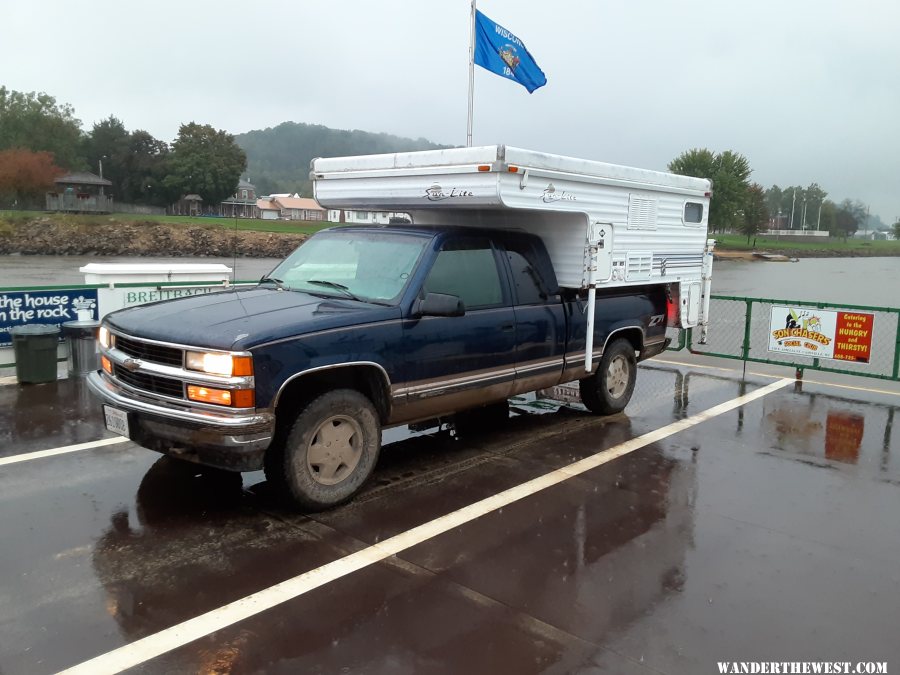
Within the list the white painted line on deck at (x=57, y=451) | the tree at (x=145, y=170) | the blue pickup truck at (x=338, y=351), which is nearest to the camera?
the blue pickup truck at (x=338, y=351)

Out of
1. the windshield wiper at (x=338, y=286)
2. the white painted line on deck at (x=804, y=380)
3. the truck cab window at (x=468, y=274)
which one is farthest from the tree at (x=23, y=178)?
the truck cab window at (x=468, y=274)

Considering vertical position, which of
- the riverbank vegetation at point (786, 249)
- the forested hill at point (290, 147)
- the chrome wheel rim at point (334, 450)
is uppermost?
the forested hill at point (290, 147)

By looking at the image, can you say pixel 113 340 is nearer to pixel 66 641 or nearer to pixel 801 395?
pixel 66 641

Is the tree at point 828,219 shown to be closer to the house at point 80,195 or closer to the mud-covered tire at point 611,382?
the house at point 80,195

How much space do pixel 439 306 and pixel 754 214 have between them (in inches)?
4431

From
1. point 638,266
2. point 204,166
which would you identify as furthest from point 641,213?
point 204,166

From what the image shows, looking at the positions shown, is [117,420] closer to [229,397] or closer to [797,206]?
[229,397]

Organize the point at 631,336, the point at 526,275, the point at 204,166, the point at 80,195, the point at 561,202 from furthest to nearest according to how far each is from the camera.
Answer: the point at 80,195
the point at 204,166
the point at 631,336
the point at 526,275
the point at 561,202

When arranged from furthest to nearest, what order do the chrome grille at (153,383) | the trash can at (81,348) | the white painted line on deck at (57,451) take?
the trash can at (81,348) → the white painted line on deck at (57,451) → the chrome grille at (153,383)

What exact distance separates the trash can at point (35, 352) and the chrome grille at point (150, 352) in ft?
13.4

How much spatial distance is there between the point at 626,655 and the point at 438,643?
894 mm

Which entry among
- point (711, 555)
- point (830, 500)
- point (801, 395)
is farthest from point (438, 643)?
point (801, 395)

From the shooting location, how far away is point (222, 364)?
4289 mm

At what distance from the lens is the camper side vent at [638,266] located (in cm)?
734
